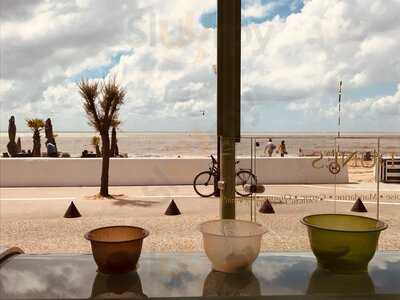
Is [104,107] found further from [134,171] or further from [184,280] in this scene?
[184,280]

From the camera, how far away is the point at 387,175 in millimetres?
9789

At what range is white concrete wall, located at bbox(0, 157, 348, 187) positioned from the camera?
9.24 meters

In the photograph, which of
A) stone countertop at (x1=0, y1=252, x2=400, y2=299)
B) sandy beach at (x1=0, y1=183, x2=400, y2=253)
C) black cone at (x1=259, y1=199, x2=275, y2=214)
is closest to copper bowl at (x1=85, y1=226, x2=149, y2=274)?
stone countertop at (x1=0, y1=252, x2=400, y2=299)

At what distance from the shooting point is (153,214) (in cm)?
608

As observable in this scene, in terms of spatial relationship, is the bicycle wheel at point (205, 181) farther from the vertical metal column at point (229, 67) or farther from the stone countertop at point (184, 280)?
the stone countertop at point (184, 280)

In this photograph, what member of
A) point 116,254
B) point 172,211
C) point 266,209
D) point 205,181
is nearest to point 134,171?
point 205,181

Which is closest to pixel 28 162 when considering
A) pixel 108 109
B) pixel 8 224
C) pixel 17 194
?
pixel 17 194

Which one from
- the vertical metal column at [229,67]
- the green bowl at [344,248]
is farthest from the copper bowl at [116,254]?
the vertical metal column at [229,67]

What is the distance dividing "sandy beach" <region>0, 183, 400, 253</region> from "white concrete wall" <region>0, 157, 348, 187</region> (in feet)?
1.61

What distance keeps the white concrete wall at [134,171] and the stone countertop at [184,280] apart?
803 cm

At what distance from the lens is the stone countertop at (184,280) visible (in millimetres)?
1094

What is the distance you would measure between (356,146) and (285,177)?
14.9 ft

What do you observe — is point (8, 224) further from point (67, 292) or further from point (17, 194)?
point (67, 292)

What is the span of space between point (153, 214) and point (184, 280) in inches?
196
